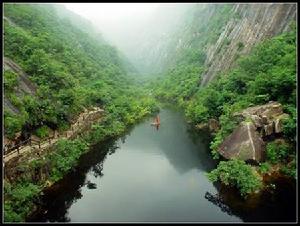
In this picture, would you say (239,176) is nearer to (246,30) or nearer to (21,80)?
(21,80)

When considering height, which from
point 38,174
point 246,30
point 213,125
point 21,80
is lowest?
point 38,174

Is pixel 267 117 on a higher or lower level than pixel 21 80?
lower

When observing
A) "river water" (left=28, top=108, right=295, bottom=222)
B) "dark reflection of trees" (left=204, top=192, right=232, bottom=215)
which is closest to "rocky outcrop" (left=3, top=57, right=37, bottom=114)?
"river water" (left=28, top=108, right=295, bottom=222)

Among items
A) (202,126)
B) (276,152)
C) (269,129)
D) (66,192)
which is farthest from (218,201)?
(202,126)

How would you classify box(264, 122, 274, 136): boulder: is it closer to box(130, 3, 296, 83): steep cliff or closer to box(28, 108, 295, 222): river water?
box(28, 108, 295, 222): river water

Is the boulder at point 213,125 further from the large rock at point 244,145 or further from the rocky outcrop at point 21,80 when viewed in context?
the rocky outcrop at point 21,80

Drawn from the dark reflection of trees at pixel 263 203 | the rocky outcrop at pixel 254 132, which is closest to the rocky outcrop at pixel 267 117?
the rocky outcrop at pixel 254 132
